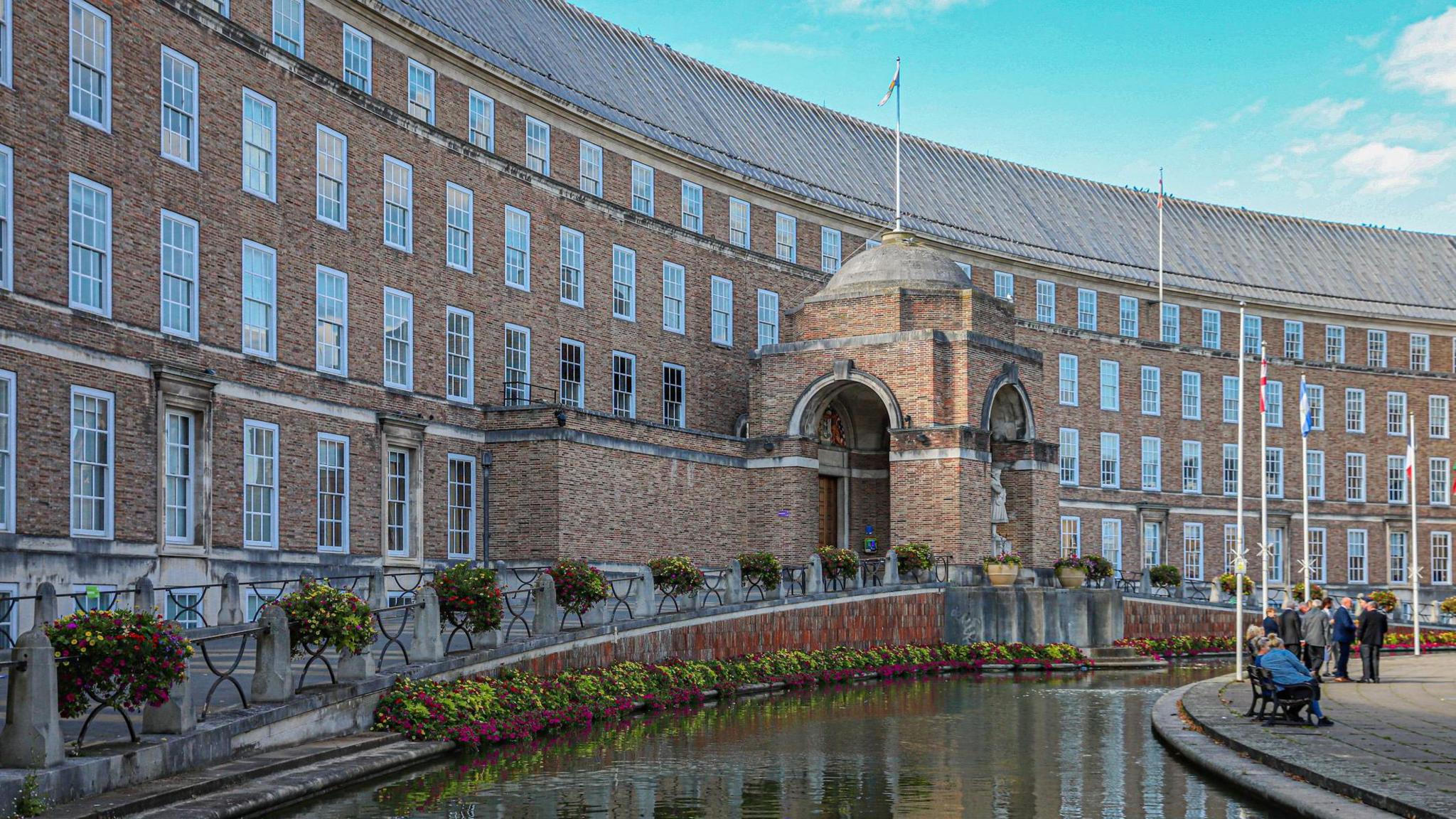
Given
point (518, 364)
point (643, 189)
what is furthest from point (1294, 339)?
point (518, 364)

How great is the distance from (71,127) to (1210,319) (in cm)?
5493

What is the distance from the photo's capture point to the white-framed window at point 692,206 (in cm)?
4934

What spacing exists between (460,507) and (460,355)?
364 centimetres

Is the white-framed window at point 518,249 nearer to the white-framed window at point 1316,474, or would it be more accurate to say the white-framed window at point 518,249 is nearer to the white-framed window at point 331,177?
the white-framed window at point 331,177

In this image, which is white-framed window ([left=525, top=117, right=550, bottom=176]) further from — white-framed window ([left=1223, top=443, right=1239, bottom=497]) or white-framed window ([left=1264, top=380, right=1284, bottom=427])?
white-framed window ([left=1264, top=380, right=1284, bottom=427])

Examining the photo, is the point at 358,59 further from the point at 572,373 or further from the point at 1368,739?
the point at 1368,739

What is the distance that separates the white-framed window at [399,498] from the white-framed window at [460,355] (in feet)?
7.75

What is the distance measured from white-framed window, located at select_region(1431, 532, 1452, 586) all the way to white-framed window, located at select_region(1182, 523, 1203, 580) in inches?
498

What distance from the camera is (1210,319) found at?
2778 inches

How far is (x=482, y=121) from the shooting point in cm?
4038

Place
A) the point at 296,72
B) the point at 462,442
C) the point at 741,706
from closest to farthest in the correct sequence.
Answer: the point at 741,706
the point at 296,72
the point at 462,442

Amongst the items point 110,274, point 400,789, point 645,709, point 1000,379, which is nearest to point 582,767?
point 400,789

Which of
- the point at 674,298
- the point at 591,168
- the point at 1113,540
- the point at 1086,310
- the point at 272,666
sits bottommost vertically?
the point at 1113,540

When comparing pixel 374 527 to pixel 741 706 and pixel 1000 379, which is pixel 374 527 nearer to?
pixel 741 706
